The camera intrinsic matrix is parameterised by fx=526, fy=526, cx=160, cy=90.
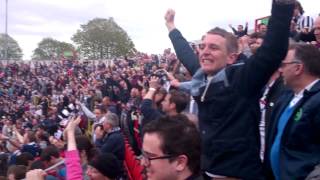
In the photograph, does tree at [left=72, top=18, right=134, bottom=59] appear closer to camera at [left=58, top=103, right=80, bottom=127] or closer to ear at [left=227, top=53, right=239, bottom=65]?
camera at [left=58, top=103, right=80, bottom=127]

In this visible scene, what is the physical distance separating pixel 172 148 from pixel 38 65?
39760mm

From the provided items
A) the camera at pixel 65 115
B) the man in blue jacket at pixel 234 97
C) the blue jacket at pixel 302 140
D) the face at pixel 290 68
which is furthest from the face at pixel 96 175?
the camera at pixel 65 115

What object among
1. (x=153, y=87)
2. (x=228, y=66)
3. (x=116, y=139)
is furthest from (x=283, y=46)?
(x=116, y=139)

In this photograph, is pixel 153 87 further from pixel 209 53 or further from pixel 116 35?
pixel 116 35

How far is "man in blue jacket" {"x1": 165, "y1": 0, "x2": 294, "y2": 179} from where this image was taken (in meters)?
3.04

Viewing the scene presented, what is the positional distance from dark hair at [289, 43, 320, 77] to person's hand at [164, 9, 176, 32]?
3.94ft

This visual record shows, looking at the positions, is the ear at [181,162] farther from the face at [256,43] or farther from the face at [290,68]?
the face at [256,43]

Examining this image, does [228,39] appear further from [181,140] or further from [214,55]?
[181,140]

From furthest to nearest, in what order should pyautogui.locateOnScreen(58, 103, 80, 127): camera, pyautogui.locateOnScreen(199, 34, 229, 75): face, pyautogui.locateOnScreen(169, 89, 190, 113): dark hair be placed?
1. pyautogui.locateOnScreen(58, 103, 80, 127): camera
2. pyautogui.locateOnScreen(169, 89, 190, 113): dark hair
3. pyautogui.locateOnScreen(199, 34, 229, 75): face

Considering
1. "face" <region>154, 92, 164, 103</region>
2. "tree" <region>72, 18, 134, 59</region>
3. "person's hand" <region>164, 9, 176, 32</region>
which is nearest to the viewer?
"person's hand" <region>164, 9, 176, 32</region>

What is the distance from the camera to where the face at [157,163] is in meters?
2.37

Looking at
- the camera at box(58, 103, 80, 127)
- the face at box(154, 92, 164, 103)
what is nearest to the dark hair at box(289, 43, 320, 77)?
the face at box(154, 92, 164, 103)

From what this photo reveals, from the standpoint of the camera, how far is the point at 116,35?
6644 cm

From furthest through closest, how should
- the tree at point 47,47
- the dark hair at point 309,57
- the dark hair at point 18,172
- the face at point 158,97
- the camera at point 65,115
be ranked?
the tree at point 47,47
the camera at point 65,115
the face at point 158,97
the dark hair at point 18,172
the dark hair at point 309,57
